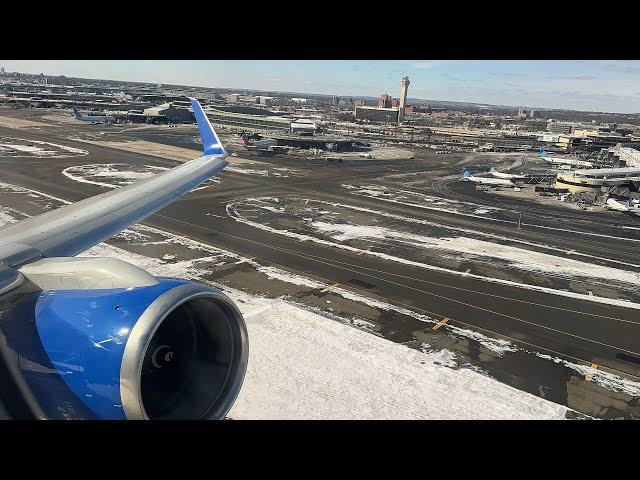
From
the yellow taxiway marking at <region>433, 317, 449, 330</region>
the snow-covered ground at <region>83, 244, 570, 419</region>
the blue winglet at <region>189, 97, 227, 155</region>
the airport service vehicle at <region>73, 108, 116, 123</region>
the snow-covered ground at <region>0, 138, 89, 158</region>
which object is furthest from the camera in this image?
the airport service vehicle at <region>73, 108, 116, 123</region>

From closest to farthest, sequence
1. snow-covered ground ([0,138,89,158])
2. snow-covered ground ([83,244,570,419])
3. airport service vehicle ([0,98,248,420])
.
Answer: airport service vehicle ([0,98,248,420]) < snow-covered ground ([83,244,570,419]) < snow-covered ground ([0,138,89,158])

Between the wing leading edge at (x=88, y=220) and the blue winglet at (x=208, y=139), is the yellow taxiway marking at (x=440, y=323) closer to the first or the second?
the wing leading edge at (x=88, y=220)

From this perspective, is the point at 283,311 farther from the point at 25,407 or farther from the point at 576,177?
the point at 576,177

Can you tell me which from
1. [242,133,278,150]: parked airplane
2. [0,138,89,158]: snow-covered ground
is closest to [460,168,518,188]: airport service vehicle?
[242,133,278,150]: parked airplane

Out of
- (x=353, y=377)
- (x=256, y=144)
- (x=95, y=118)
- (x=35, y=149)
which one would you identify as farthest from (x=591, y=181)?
(x=95, y=118)

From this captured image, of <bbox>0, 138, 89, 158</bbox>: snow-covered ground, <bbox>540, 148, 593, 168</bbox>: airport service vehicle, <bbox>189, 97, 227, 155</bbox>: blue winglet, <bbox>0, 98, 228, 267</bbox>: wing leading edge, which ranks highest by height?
<bbox>189, 97, 227, 155</bbox>: blue winglet

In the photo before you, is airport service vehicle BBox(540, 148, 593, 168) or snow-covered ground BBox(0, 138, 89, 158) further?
airport service vehicle BBox(540, 148, 593, 168)

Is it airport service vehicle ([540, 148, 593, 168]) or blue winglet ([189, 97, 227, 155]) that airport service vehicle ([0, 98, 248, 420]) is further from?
airport service vehicle ([540, 148, 593, 168])

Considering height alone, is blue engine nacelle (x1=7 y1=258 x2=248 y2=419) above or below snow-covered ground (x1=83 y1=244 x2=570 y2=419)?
above
